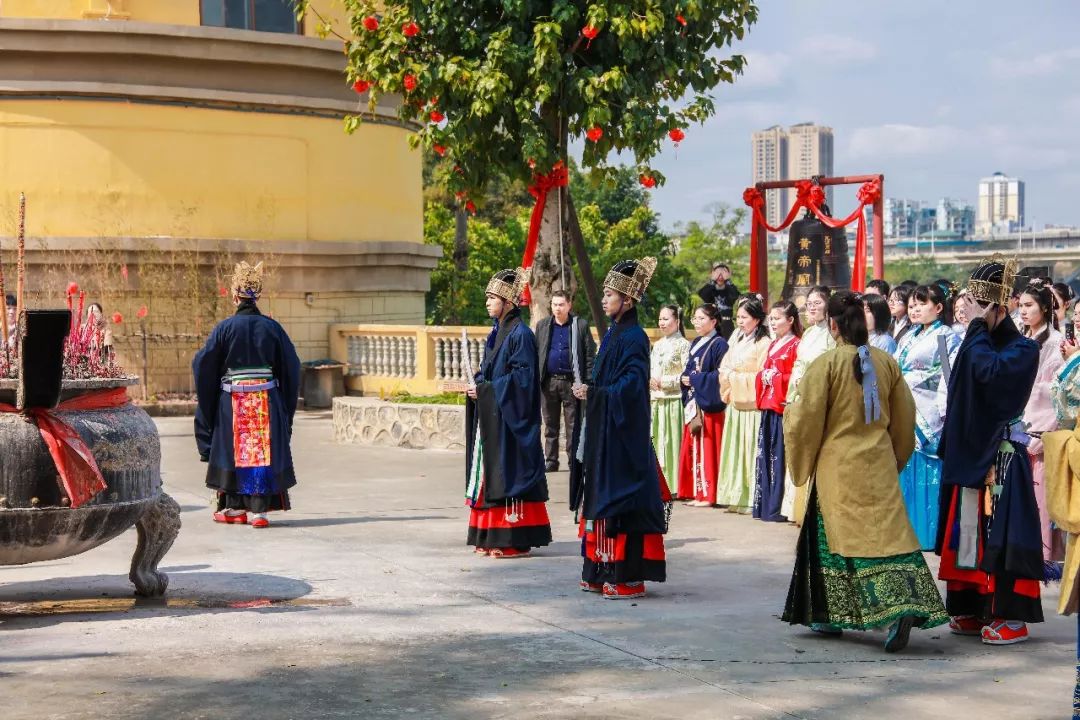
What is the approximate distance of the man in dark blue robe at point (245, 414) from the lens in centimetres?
1152

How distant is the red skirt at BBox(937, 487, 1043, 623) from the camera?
7.67m

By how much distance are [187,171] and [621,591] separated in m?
15.1

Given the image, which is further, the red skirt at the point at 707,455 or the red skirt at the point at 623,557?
the red skirt at the point at 707,455

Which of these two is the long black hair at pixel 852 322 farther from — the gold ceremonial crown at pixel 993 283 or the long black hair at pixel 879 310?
the long black hair at pixel 879 310

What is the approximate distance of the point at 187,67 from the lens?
22234 millimetres

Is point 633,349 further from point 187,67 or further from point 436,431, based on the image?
point 187,67

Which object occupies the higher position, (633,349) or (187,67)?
(187,67)

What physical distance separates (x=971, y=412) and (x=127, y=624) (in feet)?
14.2

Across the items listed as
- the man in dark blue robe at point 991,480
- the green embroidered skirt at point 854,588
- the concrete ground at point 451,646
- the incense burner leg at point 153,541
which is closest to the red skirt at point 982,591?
the man in dark blue robe at point 991,480

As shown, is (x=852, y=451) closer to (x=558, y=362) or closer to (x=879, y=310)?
(x=879, y=310)

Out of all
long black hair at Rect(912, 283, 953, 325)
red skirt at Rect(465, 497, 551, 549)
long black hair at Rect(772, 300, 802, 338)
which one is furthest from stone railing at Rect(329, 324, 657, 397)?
red skirt at Rect(465, 497, 551, 549)

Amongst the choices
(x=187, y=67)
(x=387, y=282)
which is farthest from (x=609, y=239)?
(x=187, y=67)

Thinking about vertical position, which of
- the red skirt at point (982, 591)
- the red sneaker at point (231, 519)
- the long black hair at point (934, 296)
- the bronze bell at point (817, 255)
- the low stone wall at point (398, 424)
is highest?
the bronze bell at point (817, 255)

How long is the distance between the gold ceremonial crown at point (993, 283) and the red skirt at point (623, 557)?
2221 mm
